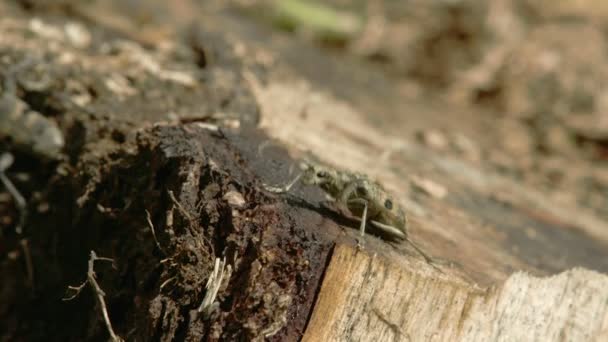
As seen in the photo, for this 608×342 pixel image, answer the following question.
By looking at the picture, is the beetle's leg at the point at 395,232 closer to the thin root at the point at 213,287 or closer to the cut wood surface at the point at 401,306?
the cut wood surface at the point at 401,306

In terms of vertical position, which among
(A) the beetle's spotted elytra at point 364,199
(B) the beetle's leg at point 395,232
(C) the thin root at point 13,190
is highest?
(A) the beetle's spotted elytra at point 364,199

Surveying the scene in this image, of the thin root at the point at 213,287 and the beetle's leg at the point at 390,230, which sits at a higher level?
the beetle's leg at the point at 390,230

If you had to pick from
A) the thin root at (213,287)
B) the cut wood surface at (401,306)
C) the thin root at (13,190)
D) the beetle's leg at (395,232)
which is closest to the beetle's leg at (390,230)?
the beetle's leg at (395,232)

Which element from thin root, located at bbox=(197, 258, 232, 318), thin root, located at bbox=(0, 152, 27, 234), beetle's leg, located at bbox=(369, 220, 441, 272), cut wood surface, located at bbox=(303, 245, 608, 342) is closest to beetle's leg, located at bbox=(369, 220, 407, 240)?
beetle's leg, located at bbox=(369, 220, 441, 272)

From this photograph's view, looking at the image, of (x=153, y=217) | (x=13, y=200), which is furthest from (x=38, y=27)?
(x=153, y=217)

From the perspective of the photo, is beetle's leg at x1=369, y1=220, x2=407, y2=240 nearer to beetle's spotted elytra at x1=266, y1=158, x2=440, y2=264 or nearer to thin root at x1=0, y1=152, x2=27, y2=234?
beetle's spotted elytra at x1=266, y1=158, x2=440, y2=264

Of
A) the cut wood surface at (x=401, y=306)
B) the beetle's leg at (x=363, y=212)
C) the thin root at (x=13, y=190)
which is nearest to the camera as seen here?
the cut wood surface at (x=401, y=306)

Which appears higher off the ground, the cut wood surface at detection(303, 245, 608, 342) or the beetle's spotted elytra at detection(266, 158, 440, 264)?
the beetle's spotted elytra at detection(266, 158, 440, 264)

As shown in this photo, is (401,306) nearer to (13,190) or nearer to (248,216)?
(248,216)

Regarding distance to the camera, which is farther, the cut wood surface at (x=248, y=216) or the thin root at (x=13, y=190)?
the thin root at (x=13, y=190)

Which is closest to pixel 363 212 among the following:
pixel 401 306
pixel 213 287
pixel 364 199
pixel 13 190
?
pixel 364 199

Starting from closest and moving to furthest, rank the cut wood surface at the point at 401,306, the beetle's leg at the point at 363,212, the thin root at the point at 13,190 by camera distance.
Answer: the cut wood surface at the point at 401,306 < the beetle's leg at the point at 363,212 < the thin root at the point at 13,190
